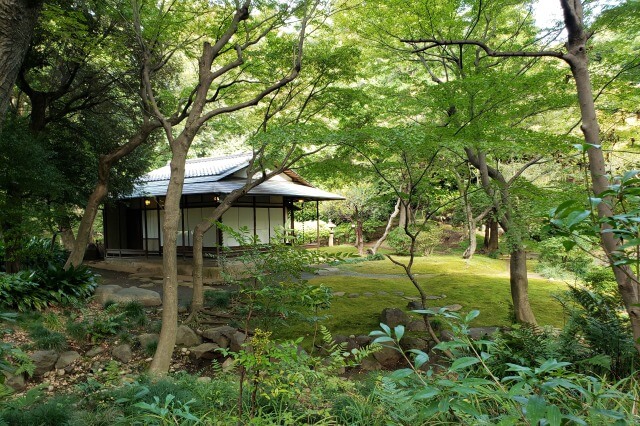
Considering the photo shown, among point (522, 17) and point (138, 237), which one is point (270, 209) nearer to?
point (138, 237)

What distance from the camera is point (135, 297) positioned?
8672 mm

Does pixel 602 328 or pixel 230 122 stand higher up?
pixel 230 122

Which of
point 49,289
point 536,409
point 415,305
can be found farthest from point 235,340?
point 536,409

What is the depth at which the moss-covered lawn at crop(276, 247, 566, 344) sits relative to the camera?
22.7 ft

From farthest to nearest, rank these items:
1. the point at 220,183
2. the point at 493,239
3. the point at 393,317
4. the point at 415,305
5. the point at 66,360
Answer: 1. the point at 493,239
2. the point at 220,183
3. the point at 415,305
4. the point at 393,317
5. the point at 66,360

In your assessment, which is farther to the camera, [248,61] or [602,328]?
[248,61]

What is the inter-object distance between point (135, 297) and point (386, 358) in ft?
19.1

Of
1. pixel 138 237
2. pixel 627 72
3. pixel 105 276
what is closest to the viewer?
pixel 627 72

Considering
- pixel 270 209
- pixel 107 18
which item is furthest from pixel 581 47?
pixel 270 209

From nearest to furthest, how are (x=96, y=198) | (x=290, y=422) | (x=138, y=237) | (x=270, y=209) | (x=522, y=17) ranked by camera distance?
(x=290, y=422), (x=522, y=17), (x=96, y=198), (x=270, y=209), (x=138, y=237)

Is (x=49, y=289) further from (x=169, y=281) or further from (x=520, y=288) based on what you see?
(x=520, y=288)

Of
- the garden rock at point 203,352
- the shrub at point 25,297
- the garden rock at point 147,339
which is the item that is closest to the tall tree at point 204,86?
the garden rock at point 203,352

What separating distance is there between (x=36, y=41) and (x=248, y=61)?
4643 millimetres

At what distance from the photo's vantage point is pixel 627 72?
5234mm
